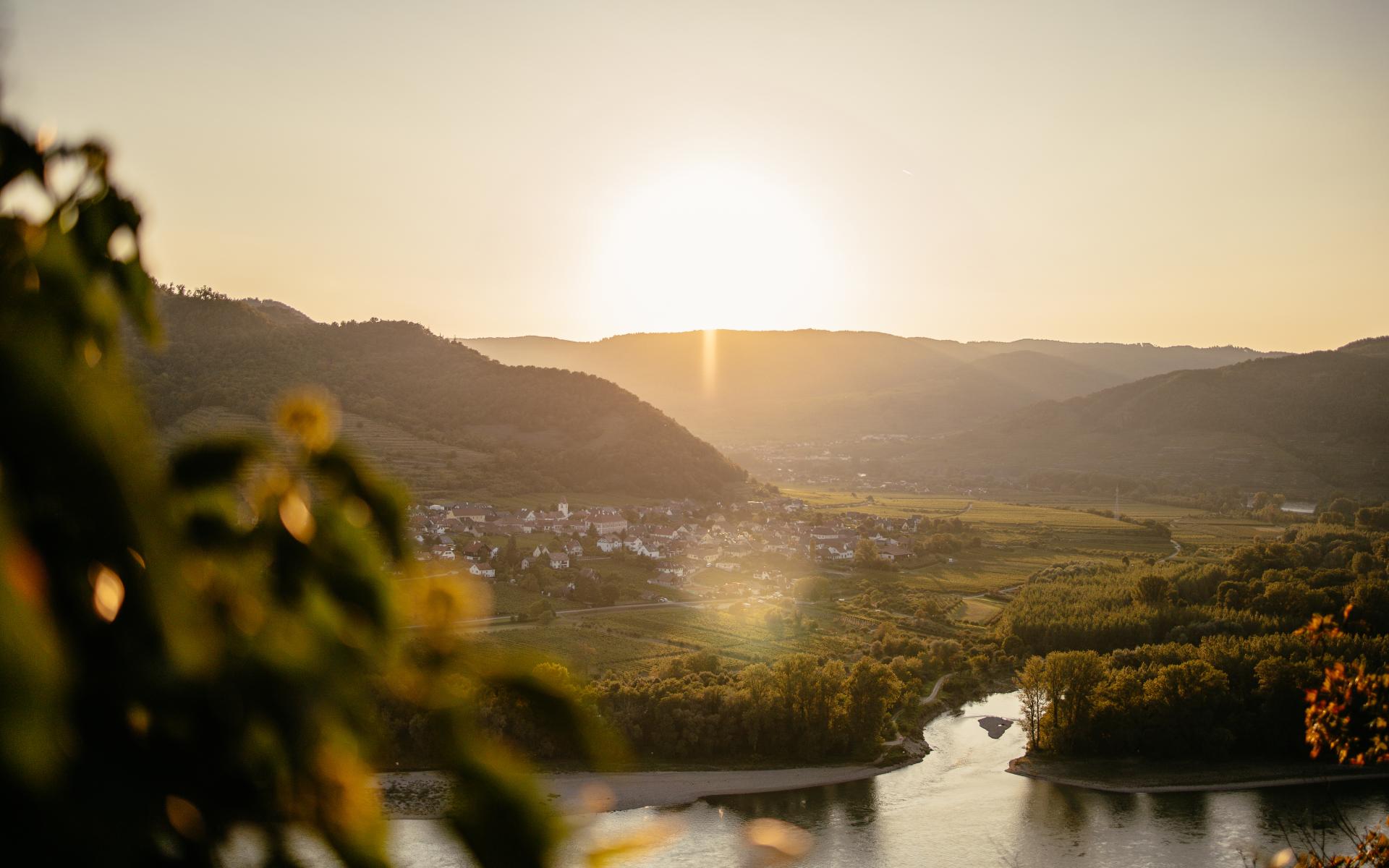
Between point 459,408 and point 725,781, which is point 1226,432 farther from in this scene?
point 725,781

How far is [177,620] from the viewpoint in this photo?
57cm

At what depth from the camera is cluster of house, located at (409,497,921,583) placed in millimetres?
51812

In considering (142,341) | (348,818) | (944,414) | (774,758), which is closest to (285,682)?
(348,818)

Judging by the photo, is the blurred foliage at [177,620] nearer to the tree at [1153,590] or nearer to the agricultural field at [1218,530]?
the tree at [1153,590]

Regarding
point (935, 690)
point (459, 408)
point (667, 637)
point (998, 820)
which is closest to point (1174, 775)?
point (998, 820)

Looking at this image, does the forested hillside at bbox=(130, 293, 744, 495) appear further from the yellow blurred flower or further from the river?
the yellow blurred flower

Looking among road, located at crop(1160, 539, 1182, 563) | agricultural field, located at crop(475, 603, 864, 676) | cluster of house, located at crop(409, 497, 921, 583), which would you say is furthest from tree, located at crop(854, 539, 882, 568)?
road, located at crop(1160, 539, 1182, 563)

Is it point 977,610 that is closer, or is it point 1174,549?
point 977,610

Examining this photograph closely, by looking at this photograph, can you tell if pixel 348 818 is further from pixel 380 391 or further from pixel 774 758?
pixel 380 391

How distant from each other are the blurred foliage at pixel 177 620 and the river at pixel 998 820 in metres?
21.6

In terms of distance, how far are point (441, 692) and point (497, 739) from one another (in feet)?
0.19

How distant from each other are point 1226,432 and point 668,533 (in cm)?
8075

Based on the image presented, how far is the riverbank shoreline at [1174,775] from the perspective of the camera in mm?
28828

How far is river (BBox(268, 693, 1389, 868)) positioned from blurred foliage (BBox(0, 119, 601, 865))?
21625 mm
